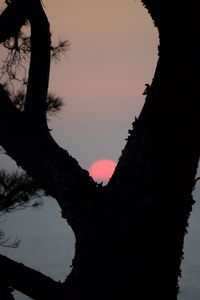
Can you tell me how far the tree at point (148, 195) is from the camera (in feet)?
4.45

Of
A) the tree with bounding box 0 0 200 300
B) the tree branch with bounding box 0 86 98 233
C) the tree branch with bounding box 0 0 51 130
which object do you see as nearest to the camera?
the tree with bounding box 0 0 200 300

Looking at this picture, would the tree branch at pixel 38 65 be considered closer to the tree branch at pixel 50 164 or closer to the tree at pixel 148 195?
the tree branch at pixel 50 164

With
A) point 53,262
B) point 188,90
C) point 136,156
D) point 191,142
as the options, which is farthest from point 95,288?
point 53,262

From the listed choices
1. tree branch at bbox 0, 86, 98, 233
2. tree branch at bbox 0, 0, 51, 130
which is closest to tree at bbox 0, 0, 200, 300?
tree branch at bbox 0, 86, 98, 233

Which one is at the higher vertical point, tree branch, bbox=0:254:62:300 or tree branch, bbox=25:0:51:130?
tree branch, bbox=25:0:51:130

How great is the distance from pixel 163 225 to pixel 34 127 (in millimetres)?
609

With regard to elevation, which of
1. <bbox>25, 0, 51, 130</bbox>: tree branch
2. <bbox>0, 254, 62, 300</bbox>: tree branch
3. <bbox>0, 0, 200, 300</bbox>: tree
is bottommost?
<bbox>0, 254, 62, 300</bbox>: tree branch

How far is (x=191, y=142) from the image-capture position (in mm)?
1385

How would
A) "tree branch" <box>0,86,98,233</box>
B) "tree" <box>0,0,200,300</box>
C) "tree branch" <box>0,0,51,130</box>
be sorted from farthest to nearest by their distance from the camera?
"tree branch" <box>0,0,51,130</box> < "tree branch" <box>0,86,98,233</box> < "tree" <box>0,0,200,300</box>

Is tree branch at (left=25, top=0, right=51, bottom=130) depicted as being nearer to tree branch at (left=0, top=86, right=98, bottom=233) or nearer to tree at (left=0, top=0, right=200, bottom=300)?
tree branch at (left=0, top=86, right=98, bottom=233)

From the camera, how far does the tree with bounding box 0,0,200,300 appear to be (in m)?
1.36

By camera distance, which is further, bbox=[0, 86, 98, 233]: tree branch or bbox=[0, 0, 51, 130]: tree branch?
bbox=[0, 0, 51, 130]: tree branch

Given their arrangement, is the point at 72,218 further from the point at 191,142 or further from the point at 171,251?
the point at 191,142

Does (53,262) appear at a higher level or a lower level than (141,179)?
higher
